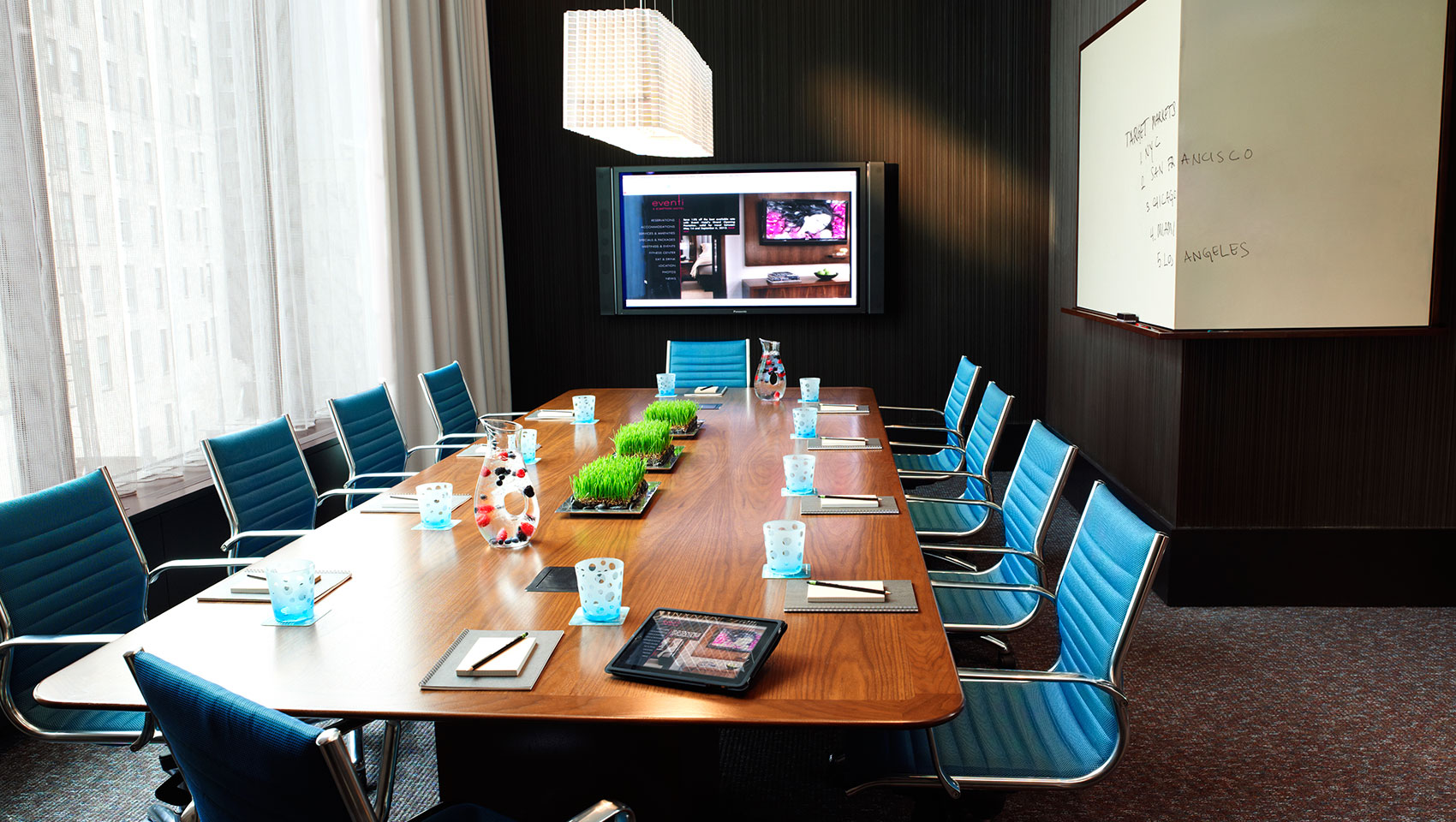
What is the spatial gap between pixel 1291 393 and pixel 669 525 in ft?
9.58

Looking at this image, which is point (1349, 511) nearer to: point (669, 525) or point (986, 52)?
point (669, 525)

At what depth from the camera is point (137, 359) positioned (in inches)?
158

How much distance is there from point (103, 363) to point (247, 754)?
2.94 meters

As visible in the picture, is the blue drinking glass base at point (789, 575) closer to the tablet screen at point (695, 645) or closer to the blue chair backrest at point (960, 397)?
the tablet screen at point (695, 645)

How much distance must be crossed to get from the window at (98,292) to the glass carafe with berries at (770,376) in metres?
2.64

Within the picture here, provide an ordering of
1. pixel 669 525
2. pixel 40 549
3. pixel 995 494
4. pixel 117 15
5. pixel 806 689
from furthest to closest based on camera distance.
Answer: pixel 995 494 < pixel 117 15 < pixel 669 525 < pixel 40 549 < pixel 806 689

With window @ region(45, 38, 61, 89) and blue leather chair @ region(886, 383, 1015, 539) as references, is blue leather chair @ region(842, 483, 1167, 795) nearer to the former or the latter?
blue leather chair @ region(886, 383, 1015, 539)

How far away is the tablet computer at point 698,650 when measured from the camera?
1837 mm

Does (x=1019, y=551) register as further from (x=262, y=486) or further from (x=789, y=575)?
(x=262, y=486)

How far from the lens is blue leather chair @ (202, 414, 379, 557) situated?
3.36 meters

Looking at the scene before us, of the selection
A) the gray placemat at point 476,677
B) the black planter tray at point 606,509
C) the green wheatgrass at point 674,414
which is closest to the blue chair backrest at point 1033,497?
the black planter tray at point 606,509

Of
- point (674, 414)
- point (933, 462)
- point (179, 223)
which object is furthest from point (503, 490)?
point (933, 462)

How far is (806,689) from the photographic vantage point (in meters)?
1.81

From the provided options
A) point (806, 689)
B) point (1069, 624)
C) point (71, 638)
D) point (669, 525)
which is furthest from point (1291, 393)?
point (71, 638)
